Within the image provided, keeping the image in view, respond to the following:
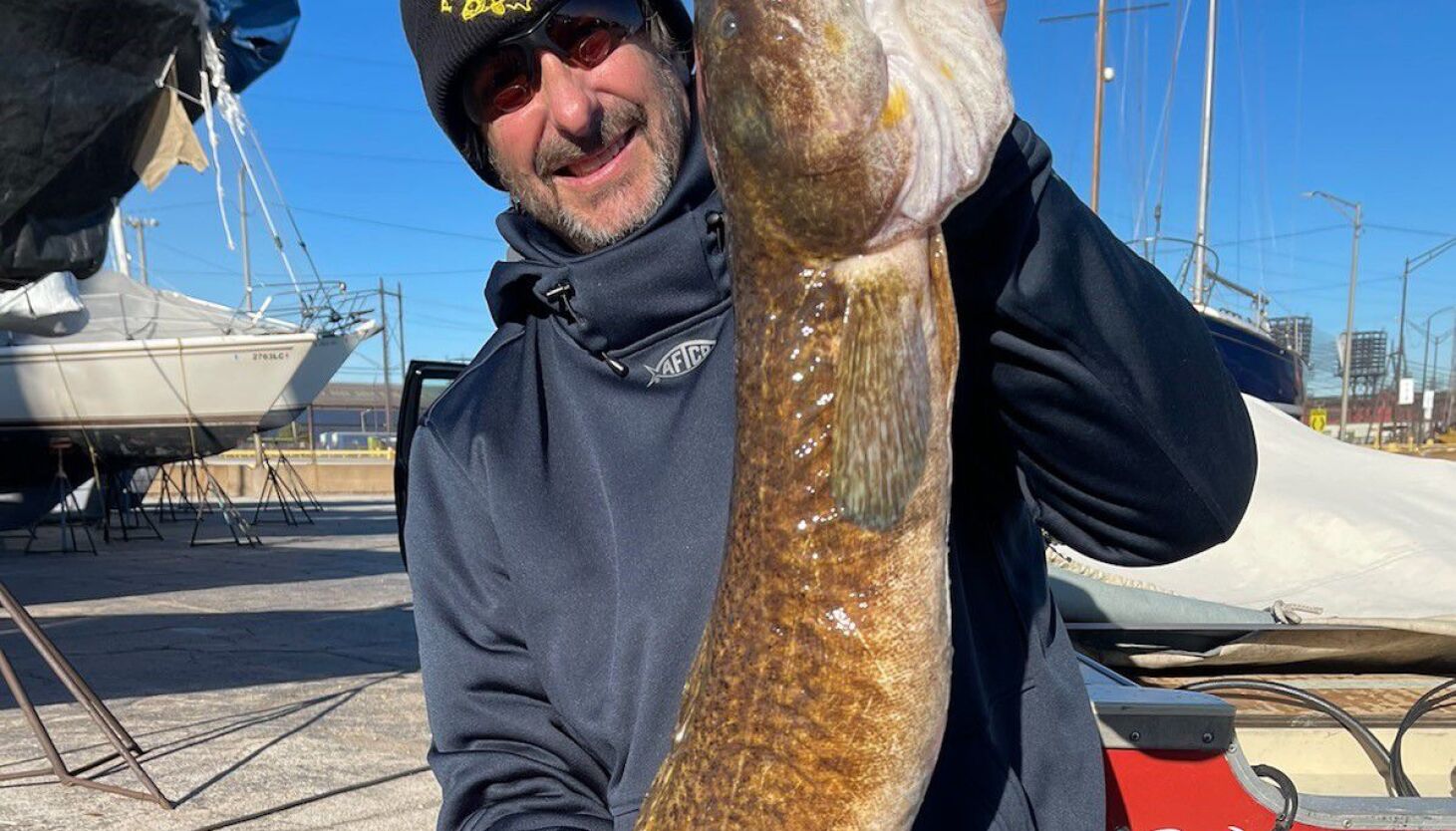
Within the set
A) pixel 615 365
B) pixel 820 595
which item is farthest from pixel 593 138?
pixel 820 595

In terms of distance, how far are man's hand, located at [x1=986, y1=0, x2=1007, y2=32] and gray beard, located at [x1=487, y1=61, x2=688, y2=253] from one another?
2.27 feet

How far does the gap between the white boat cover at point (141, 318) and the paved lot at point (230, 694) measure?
17.8ft

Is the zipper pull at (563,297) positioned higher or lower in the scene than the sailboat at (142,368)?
higher

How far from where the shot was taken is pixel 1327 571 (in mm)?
3998

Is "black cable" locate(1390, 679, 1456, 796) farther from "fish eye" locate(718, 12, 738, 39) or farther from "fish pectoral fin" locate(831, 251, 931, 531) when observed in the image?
"fish eye" locate(718, 12, 738, 39)

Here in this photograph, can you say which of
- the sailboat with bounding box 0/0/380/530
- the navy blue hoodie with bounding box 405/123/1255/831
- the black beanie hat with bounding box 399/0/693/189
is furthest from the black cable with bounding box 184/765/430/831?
the sailboat with bounding box 0/0/380/530

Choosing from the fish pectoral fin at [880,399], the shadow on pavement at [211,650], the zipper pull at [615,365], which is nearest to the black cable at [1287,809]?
the fish pectoral fin at [880,399]

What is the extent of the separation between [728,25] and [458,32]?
0.77 meters

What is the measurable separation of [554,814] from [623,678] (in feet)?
0.83

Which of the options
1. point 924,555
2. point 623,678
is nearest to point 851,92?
point 924,555

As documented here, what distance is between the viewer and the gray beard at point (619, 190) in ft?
6.23

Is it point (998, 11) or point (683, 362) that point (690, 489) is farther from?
point (998, 11)

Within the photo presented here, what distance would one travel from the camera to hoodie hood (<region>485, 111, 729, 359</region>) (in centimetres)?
180

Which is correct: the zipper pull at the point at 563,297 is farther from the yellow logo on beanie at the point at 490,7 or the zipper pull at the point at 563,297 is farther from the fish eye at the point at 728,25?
the fish eye at the point at 728,25
